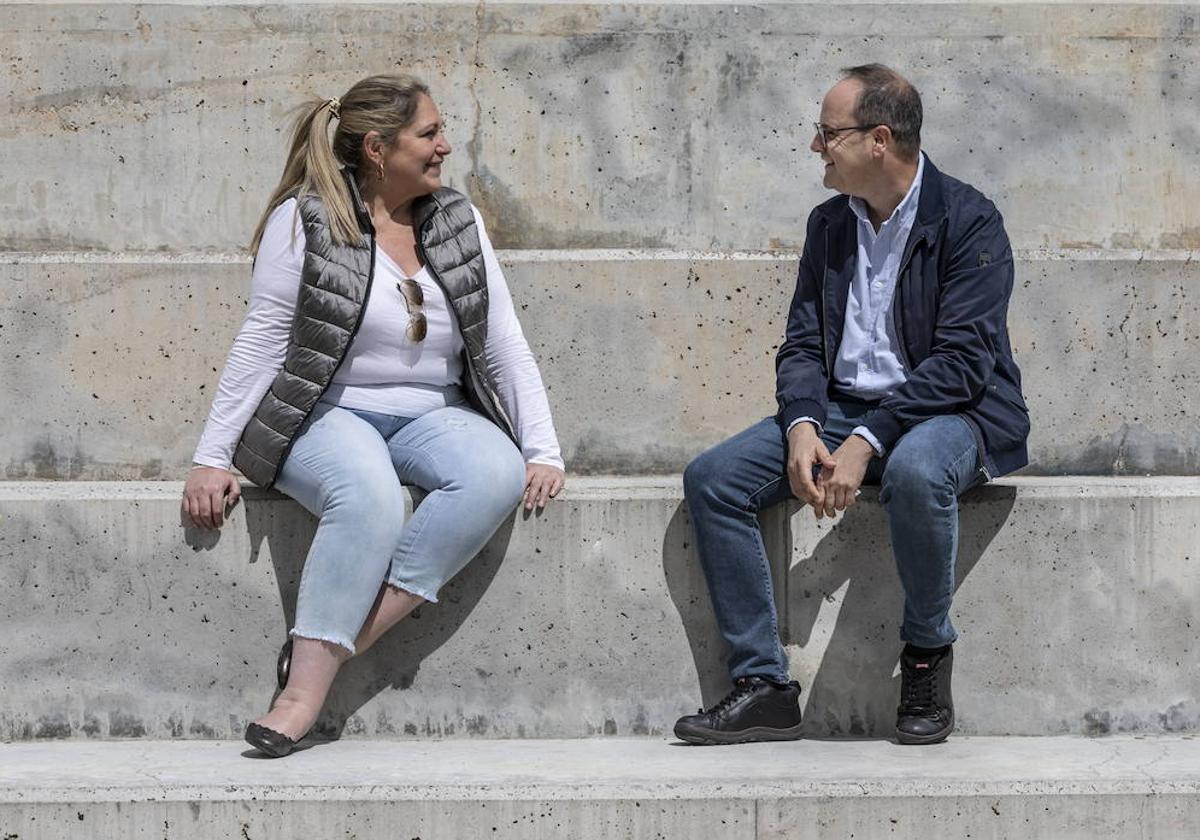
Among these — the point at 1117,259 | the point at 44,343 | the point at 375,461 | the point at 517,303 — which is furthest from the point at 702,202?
the point at 44,343

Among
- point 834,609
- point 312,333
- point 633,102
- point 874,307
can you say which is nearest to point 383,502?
point 312,333

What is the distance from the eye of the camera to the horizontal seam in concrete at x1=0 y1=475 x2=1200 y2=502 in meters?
4.13

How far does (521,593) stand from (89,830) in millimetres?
1119

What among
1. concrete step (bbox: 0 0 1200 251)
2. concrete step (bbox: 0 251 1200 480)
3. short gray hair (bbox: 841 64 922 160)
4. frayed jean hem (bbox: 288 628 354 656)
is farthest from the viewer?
concrete step (bbox: 0 0 1200 251)

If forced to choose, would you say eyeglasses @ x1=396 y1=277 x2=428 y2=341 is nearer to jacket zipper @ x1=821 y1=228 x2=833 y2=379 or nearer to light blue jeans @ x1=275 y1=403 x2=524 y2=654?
light blue jeans @ x1=275 y1=403 x2=524 y2=654

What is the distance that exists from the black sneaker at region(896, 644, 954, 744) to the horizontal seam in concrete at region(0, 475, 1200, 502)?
0.44 metres

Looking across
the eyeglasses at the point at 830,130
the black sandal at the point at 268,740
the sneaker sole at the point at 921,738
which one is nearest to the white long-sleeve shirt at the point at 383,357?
the black sandal at the point at 268,740

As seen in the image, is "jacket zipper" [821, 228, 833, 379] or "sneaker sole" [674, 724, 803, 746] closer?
"sneaker sole" [674, 724, 803, 746]

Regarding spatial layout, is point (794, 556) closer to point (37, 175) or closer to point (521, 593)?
point (521, 593)

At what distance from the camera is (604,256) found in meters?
4.71

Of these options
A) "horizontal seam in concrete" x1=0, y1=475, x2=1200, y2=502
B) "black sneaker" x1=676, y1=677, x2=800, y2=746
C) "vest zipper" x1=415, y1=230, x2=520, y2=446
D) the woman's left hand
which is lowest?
"black sneaker" x1=676, y1=677, x2=800, y2=746

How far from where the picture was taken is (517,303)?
4.67 meters

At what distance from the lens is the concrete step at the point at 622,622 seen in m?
4.09

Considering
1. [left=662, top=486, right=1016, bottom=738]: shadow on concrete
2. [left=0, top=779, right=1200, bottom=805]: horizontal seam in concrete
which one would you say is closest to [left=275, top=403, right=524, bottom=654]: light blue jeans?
[left=0, top=779, right=1200, bottom=805]: horizontal seam in concrete
